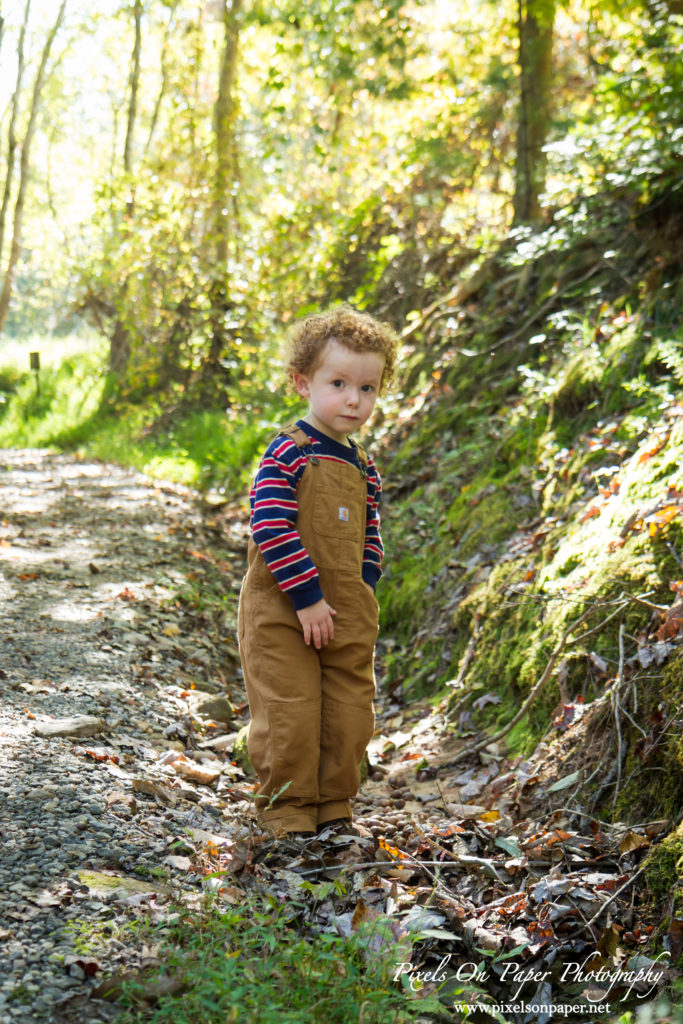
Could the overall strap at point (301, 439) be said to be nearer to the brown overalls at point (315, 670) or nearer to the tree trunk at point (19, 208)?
the brown overalls at point (315, 670)

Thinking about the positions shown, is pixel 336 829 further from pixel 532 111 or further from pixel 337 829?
pixel 532 111

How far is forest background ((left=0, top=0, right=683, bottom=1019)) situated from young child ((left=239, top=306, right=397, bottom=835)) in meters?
0.81

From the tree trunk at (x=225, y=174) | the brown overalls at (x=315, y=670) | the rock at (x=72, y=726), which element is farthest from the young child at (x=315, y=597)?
the tree trunk at (x=225, y=174)

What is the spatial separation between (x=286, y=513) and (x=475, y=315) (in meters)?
4.86

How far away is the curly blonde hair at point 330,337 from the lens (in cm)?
320

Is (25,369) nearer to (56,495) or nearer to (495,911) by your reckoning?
(56,495)

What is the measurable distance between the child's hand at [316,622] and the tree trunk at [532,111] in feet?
18.3

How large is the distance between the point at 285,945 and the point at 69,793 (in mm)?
1032

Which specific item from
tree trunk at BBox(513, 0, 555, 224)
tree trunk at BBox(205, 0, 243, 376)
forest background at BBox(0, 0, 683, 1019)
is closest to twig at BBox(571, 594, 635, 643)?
forest background at BBox(0, 0, 683, 1019)

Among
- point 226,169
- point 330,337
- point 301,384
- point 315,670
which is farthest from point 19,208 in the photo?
point 315,670

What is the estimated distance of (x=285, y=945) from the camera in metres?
2.03

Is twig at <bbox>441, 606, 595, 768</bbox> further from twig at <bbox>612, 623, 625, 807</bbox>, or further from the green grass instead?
the green grass

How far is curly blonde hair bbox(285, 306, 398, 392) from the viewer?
10.5 feet

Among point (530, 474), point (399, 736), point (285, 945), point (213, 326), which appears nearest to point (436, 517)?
point (530, 474)
